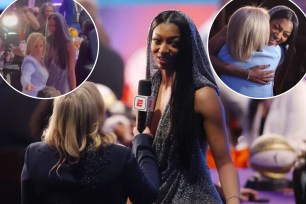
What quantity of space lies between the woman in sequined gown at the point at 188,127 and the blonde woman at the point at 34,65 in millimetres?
1185

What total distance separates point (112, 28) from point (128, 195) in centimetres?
161

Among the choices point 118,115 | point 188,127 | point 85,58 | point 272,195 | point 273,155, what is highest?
point 85,58

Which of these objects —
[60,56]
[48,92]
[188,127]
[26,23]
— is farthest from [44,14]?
[188,127]

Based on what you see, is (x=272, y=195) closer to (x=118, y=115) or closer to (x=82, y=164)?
(x=118, y=115)

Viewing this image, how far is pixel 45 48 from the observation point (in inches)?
136

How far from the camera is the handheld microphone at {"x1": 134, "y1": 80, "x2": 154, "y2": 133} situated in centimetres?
247

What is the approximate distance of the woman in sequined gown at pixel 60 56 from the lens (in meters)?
3.39

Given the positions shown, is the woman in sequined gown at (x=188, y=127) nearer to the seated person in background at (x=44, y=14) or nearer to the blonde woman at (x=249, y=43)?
the blonde woman at (x=249, y=43)

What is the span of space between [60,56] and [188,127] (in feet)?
4.35

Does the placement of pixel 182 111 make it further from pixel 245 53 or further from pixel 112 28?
pixel 112 28

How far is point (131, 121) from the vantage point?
3.71m

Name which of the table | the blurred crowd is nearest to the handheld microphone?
the blurred crowd

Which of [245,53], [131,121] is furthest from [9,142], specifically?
[245,53]

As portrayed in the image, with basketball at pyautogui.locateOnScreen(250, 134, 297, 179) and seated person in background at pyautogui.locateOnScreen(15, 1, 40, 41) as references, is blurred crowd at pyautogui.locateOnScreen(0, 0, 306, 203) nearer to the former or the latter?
basketball at pyautogui.locateOnScreen(250, 134, 297, 179)
